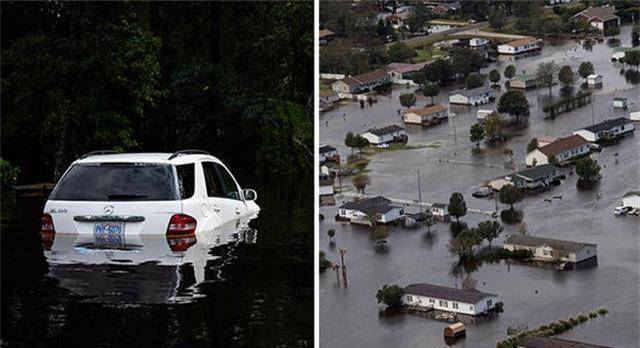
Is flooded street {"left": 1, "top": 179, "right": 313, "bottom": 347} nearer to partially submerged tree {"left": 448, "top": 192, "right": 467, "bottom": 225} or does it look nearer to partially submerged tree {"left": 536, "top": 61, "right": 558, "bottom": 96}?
partially submerged tree {"left": 448, "top": 192, "right": 467, "bottom": 225}

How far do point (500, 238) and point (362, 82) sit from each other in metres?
0.81

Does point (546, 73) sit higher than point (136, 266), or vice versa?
point (546, 73)

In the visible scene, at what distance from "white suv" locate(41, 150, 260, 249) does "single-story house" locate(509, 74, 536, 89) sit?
1.21 meters

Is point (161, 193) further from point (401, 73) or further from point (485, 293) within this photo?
point (485, 293)

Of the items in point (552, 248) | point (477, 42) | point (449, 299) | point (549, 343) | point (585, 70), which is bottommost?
point (549, 343)

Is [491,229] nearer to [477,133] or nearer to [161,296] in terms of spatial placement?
[477,133]

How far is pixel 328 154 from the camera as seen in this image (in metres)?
4.35

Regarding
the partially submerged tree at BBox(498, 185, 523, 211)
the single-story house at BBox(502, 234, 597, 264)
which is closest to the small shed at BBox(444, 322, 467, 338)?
the single-story house at BBox(502, 234, 597, 264)

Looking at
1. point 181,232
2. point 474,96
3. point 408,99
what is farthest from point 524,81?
point 181,232

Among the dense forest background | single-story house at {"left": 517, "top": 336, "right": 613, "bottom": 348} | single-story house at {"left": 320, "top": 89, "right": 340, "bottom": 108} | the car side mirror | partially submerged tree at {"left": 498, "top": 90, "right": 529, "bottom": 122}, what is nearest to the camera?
single-story house at {"left": 517, "top": 336, "right": 613, "bottom": 348}

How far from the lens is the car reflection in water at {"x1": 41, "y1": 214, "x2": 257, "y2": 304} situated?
14.4ft

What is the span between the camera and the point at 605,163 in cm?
390

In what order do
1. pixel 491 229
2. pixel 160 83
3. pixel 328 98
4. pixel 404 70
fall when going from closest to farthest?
pixel 491 229 < pixel 404 70 < pixel 328 98 < pixel 160 83

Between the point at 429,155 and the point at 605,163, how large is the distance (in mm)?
611
